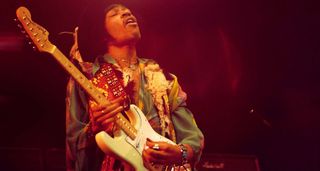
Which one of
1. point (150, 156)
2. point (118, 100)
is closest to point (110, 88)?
point (118, 100)

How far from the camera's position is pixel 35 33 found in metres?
1.93

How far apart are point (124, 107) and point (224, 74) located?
1710 millimetres

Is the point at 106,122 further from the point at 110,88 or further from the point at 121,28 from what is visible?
the point at 121,28

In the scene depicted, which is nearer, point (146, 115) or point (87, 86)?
point (87, 86)

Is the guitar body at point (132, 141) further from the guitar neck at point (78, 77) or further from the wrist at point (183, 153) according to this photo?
the guitar neck at point (78, 77)

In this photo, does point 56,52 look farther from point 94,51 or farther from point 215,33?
point 215,33

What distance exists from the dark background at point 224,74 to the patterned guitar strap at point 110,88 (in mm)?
894

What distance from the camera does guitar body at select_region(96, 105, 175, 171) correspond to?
1857mm

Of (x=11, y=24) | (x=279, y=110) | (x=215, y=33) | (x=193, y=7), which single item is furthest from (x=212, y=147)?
(x=11, y=24)

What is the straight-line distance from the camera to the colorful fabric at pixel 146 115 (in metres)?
2.05

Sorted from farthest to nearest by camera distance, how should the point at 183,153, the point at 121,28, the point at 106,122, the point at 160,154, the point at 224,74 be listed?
the point at 224,74, the point at 121,28, the point at 183,153, the point at 160,154, the point at 106,122

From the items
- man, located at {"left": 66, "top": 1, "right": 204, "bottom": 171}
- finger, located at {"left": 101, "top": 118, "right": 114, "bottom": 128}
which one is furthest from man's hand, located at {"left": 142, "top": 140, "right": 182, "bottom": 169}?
finger, located at {"left": 101, "top": 118, "right": 114, "bottom": 128}

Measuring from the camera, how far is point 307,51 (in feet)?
11.2

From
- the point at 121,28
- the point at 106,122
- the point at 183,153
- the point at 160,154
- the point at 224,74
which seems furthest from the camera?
the point at 224,74
